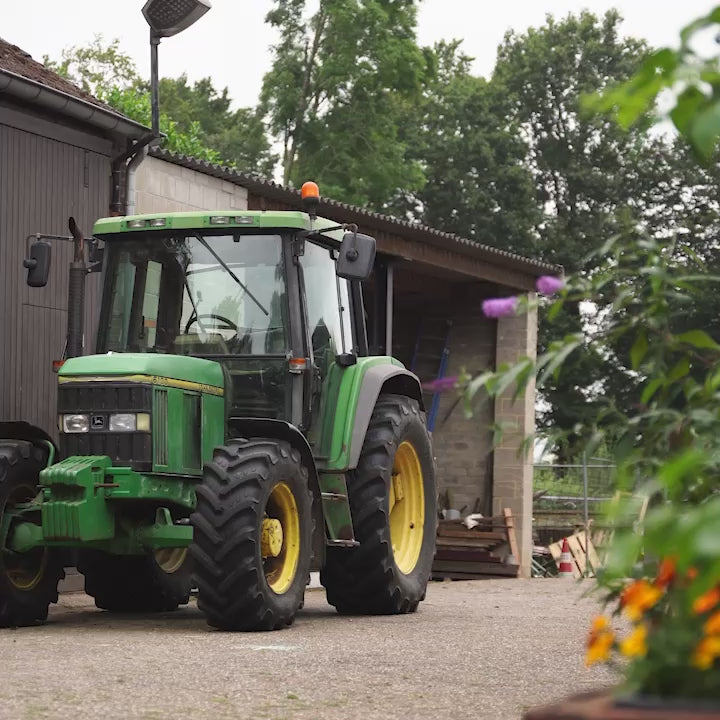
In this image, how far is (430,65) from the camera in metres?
36.5

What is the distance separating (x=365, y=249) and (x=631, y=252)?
5076 millimetres

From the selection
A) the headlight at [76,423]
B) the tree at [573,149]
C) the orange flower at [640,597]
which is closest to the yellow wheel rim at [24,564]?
the headlight at [76,423]

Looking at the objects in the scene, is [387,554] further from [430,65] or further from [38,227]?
[430,65]

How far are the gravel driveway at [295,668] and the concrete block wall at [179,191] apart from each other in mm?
4186

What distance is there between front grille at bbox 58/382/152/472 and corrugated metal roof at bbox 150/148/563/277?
447cm

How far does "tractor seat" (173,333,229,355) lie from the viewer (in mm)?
9023

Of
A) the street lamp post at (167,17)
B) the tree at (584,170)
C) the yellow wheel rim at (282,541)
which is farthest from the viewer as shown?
the tree at (584,170)

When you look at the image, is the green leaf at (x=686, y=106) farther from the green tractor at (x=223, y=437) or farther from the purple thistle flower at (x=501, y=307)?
the green tractor at (x=223, y=437)

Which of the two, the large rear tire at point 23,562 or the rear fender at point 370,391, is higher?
the rear fender at point 370,391

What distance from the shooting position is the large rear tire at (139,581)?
387 inches

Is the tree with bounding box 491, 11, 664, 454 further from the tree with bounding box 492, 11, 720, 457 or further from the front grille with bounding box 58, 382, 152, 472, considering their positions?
the front grille with bounding box 58, 382, 152, 472

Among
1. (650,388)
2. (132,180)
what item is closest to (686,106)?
(650,388)

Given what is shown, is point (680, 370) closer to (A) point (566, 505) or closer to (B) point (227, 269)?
(B) point (227, 269)

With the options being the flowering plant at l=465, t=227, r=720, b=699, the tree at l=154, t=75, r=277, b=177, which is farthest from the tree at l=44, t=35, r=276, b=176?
the flowering plant at l=465, t=227, r=720, b=699
